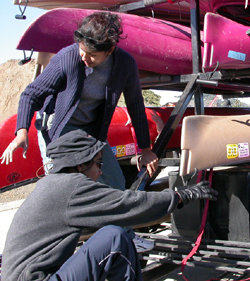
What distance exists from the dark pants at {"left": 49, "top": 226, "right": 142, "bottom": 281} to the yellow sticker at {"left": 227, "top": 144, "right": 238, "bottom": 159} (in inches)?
51.9

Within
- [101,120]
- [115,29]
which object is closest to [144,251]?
[101,120]

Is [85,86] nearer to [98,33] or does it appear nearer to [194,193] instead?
[98,33]

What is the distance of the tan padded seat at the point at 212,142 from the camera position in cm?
272

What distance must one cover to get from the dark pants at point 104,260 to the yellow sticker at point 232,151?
4.32 ft

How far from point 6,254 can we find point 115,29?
1332 millimetres

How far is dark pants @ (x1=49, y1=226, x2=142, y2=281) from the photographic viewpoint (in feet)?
5.53

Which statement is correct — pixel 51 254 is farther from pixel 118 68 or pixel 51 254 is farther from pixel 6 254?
Result: pixel 118 68

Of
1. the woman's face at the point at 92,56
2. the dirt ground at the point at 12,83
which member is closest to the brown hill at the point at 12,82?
the dirt ground at the point at 12,83

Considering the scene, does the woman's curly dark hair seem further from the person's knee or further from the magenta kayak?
the person's knee

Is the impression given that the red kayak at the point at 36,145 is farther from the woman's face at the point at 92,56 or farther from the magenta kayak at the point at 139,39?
the woman's face at the point at 92,56

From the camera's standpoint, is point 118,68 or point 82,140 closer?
point 82,140

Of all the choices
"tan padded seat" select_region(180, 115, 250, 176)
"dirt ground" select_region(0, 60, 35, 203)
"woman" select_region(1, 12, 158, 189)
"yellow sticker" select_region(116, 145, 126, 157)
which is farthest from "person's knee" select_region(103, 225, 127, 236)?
"dirt ground" select_region(0, 60, 35, 203)

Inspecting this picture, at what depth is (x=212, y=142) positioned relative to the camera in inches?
111

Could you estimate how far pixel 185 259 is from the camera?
2465mm
